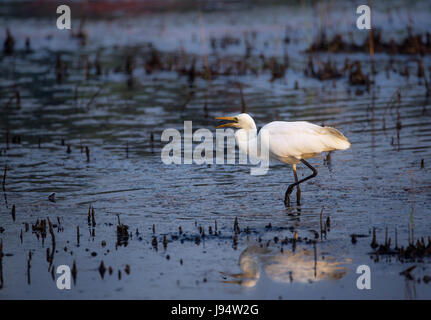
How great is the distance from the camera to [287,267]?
6.48 meters

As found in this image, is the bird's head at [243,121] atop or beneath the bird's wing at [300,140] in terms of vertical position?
atop

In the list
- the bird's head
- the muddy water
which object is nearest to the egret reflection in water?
the muddy water

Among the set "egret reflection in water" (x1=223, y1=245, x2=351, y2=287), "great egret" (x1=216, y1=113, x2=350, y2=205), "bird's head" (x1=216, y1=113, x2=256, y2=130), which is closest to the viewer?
"egret reflection in water" (x1=223, y1=245, x2=351, y2=287)

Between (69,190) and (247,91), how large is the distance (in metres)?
7.67

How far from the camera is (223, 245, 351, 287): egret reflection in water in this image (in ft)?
20.6

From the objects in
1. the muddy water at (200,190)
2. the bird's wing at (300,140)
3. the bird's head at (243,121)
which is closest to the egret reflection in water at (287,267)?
the muddy water at (200,190)

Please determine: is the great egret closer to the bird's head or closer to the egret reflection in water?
the bird's head

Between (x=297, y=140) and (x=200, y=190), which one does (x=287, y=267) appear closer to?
(x=297, y=140)

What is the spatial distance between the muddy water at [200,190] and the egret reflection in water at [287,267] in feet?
0.06

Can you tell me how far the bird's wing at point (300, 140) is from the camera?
860 centimetres

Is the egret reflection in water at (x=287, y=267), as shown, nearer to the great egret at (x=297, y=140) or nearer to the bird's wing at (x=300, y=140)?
the great egret at (x=297, y=140)

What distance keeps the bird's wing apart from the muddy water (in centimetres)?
63

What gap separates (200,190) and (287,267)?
9.78 ft

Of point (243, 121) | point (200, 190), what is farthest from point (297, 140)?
point (200, 190)
